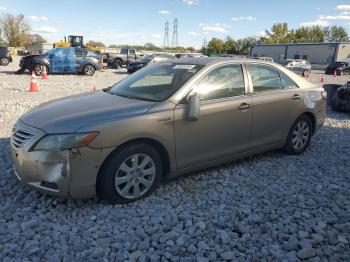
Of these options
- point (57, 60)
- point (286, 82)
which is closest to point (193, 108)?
point (286, 82)

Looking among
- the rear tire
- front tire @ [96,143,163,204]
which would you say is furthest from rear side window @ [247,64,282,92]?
the rear tire

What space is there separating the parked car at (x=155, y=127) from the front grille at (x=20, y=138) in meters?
0.01

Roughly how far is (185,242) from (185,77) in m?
1.98

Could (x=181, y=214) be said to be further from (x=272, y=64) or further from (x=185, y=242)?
(x=272, y=64)

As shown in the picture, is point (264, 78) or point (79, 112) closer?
point (79, 112)

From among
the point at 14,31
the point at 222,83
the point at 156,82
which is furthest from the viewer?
the point at 14,31

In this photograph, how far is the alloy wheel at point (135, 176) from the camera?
3500 millimetres

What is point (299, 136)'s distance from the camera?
5.39 metres

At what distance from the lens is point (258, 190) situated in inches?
160

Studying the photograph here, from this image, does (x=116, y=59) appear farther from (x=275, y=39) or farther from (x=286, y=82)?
(x=275, y=39)

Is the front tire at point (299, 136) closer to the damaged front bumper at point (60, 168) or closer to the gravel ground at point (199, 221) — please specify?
the gravel ground at point (199, 221)

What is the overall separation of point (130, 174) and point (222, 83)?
5.59 ft

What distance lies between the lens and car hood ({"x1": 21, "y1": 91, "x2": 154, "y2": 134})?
10.9 feet

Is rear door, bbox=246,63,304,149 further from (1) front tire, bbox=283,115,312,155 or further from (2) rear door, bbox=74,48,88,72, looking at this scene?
(2) rear door, bbox=74,48,88,72
